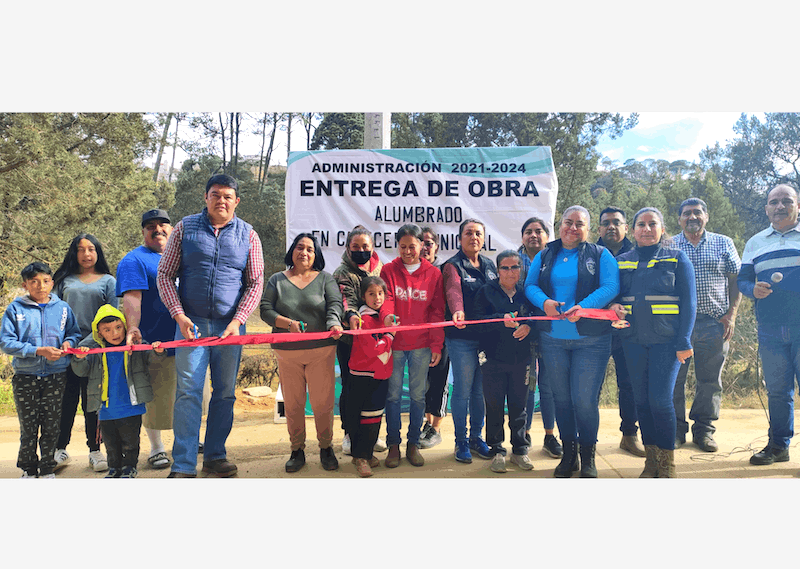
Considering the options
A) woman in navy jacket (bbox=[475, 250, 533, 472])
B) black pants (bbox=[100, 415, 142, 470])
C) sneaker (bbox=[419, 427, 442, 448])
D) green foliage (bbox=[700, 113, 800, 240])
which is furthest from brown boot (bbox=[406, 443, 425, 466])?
green foliage (bbox=[700, 113, 800, 240])

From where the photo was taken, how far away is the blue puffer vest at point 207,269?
3.98 m

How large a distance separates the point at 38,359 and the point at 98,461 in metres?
0.92

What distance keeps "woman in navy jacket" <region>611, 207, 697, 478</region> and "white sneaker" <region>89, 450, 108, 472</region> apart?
381cm

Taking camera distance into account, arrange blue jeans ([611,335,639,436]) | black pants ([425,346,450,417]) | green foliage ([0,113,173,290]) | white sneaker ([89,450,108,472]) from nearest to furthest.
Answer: white sneaker ([89,450,108,472])
blue jeans ([611,335,639,436])
black pants ([425,346,450,417])
green foliage ([0,113,173,290])

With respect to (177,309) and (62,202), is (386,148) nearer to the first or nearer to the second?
(177,309)

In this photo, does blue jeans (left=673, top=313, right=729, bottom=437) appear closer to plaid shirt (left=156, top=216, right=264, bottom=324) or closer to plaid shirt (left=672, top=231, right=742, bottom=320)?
plaid shirt (left=672, top=231, right=742, bottom=320)

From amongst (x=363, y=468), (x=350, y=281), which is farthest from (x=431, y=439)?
(x=350, y=281)

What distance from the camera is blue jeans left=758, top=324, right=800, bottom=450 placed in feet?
14.4

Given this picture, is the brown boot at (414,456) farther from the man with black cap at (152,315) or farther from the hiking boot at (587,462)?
the man with black cap at (152,315)

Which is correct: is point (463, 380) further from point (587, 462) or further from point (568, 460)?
point (587, 462)

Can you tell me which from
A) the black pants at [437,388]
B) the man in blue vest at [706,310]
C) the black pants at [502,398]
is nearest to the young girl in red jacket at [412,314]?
the black pants at [502,398]

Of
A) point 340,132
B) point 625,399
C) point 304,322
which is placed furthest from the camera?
point 340,132

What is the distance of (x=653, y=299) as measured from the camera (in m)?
3.90

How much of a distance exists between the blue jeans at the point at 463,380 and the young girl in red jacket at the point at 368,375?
1.63ft
